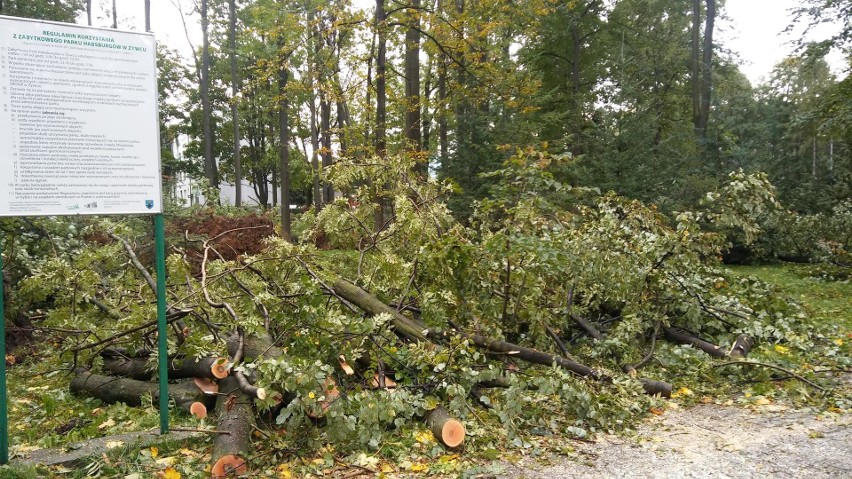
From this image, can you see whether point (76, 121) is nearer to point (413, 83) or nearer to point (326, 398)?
point (326, 398)

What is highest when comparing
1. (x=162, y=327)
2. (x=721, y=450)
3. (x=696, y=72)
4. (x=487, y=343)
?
(x=696, y=72)

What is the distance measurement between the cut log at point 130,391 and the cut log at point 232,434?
32 cm

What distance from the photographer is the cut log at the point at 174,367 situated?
349 cm

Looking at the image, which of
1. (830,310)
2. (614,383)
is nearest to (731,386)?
(614,383)

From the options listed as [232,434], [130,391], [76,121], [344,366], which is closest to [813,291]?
[344,366]

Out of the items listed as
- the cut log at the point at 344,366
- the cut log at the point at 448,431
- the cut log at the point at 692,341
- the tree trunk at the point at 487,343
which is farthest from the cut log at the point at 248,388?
the cut log at the point at 692,341

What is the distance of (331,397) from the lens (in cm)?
326

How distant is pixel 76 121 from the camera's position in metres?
2.92

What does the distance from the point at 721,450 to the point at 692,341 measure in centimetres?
217

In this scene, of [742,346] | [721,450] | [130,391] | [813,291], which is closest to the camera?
[721,450]

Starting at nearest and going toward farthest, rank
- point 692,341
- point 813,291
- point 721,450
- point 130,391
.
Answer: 1. point 721,450
2. point 130,391
3. point 692,341
4. point 813,291

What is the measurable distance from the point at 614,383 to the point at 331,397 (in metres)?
2.00

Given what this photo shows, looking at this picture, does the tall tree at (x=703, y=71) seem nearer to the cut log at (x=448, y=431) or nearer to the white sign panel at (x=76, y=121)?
the cut log at (x=448, y=431)

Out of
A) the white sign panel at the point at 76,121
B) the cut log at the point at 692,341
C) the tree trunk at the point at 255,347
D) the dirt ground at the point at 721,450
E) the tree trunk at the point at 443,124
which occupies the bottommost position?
the dirt ground at the point at 721,450
